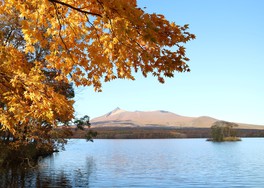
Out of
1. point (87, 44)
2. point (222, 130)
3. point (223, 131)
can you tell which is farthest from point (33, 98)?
point (223, 131)

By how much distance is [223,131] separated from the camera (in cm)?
12525

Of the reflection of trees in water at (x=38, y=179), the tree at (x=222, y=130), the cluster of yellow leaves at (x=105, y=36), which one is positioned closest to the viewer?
the cluster of yellow leaves at (x=105, y=36)

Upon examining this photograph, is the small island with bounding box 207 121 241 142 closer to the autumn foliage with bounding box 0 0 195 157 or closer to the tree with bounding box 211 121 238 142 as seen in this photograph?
the tree with bounding box 211 121 238 142

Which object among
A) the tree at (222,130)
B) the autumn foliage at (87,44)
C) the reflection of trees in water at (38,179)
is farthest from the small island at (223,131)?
the autumn foliage at (87,44)

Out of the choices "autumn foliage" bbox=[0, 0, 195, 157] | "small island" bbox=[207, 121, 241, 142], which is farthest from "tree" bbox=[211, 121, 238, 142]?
"autumn foliage" bbox=[0, 0, 195, 157]

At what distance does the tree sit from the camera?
398 feet

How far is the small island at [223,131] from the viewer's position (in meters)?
121

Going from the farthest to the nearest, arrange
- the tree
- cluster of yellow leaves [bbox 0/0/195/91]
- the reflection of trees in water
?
the tree → the reflection of trees in water → cluster of yellow leaves [bbox 0/0/195/91]

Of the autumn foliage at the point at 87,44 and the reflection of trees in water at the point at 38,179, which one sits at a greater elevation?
the autumn foliage at the point at 87,44

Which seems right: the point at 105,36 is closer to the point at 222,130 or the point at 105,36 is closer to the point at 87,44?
the point at 87,44

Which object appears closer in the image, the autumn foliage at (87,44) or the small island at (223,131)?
the autumn foliage at (87,44)

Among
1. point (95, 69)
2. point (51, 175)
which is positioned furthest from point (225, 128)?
point (95, 69)

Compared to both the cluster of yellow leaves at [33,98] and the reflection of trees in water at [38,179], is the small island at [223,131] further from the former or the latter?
the cluster of yellow leaves at [33,98]

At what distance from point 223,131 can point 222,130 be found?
81.6 inches
